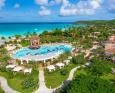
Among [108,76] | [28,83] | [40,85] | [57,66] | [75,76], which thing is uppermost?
[75,76]

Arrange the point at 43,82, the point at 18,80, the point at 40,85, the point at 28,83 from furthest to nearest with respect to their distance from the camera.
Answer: the point at 18,80, the point at 43,82, the point at 40,85, the point at 28,83

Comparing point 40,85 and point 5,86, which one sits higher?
point 40,85

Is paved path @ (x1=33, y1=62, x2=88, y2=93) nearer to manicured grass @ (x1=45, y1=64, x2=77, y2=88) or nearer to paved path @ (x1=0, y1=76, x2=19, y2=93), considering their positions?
manicured grass @ (x1=45, y1=64, x2=77, y2=88)

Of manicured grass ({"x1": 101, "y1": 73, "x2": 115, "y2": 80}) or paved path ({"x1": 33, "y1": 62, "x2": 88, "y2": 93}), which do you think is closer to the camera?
paved path ({"x1": 33, "y1": 62, "x2": 88, "y2": 93})

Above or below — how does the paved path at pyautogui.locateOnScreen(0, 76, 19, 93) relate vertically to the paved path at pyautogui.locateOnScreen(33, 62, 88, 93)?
below

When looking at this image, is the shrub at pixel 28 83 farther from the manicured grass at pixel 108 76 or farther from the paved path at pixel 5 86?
the manicured grass at pixel 108 76

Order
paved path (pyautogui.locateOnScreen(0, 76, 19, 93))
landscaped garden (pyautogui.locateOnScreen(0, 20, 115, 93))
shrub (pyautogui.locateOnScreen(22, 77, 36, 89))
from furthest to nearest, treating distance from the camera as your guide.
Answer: shrub (pyautogui.locateOnScreen(22, 77, 36, 89)) → paved path (pyautogui.locateOnScreen(0, 76, 19, 93)) → landscaped garden (pyautogui.locateOnScreen(0, 20, 115, 93))

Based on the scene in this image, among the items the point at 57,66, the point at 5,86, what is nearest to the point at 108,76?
the point at 57,66

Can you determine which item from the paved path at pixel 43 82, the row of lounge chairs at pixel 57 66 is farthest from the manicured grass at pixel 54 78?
the row of lounge chairs at pixel 57 66

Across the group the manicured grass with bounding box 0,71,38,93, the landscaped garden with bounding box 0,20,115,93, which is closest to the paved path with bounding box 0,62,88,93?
the landscaped garden with bounding box 0,20,115,93

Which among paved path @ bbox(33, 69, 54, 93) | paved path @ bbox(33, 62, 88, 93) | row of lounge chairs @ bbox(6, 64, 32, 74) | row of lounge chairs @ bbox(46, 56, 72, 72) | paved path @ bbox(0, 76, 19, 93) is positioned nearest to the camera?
paved path @ bbox(33, 69, 54, 93)

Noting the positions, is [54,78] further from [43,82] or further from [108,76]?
[108,76]

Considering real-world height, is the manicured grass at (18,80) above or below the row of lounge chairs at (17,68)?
below
